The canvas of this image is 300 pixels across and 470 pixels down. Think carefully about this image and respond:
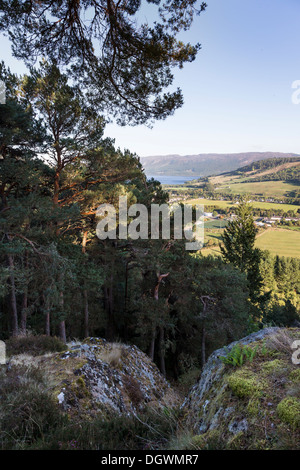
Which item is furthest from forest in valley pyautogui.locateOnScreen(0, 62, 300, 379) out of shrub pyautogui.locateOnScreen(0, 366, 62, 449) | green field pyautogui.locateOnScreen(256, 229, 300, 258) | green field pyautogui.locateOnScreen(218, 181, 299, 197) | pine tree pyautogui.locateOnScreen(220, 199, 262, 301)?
green field pyautogui.locateOnScreen(218, 181, 299, 197)

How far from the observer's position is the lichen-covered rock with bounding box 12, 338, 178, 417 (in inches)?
147

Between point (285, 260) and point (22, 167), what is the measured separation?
77408 millimetres

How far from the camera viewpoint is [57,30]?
5.18 meters

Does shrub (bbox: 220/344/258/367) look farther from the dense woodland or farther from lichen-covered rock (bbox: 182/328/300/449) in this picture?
the dense woodland

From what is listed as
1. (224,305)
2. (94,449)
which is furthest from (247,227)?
(94,449)

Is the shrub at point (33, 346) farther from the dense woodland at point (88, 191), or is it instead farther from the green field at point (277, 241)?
the green field at point (277, 241)

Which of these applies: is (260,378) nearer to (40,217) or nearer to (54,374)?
(54,374)

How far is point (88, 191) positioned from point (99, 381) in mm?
7814

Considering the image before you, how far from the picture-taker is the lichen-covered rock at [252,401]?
1.68 m

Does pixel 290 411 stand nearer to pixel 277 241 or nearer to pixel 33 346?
pixel 33 346

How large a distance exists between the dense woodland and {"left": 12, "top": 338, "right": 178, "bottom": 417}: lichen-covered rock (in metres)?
3.09

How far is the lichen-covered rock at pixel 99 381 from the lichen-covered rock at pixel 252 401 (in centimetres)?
198

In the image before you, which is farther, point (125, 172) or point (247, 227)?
point (247, 227)

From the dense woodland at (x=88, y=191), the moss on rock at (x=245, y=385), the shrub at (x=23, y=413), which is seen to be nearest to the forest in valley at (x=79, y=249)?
the dense woodland at (x=88, y=191)
